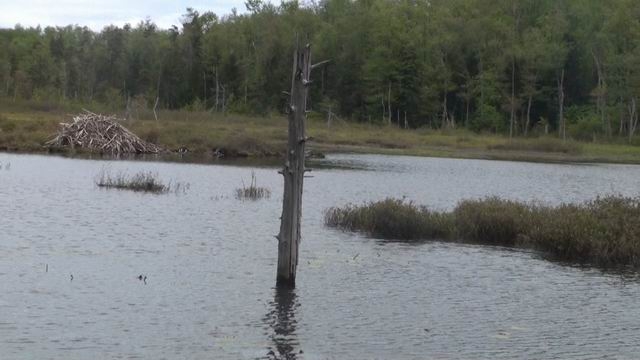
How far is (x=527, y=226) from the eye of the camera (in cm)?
2594

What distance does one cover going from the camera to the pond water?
1388 cm

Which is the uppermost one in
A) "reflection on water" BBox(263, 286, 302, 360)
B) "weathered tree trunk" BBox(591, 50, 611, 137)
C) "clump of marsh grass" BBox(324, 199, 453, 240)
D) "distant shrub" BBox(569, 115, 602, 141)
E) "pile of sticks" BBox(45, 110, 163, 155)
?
"weathered tree trunk" BBox(591, 50, 611, 137)

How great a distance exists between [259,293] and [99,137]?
4722 centimetres

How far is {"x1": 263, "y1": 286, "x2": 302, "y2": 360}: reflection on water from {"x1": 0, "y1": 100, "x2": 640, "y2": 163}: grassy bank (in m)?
46.9

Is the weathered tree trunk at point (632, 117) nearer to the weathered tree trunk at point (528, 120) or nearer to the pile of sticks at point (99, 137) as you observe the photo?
the weathered tree trunk at point (528, 120)

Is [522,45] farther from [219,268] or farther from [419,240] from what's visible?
[219,268]

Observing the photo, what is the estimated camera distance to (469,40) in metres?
115

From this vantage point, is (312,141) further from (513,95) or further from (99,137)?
(99,137)

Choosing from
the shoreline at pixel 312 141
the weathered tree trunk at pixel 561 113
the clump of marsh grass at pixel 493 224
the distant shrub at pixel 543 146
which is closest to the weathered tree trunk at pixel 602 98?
the weathered tree trunk at pixel 561 113

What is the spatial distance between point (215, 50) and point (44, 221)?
108m

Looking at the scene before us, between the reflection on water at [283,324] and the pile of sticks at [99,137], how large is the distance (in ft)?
150

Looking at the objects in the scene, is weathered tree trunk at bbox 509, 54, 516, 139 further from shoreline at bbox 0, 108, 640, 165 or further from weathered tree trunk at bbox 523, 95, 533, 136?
shoreline at bbox 0, 108, 640, 165

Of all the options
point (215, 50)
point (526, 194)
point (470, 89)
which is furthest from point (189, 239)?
point (215, 50)

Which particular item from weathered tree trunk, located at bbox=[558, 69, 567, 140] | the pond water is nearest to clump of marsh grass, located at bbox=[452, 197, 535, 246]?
the pond water
